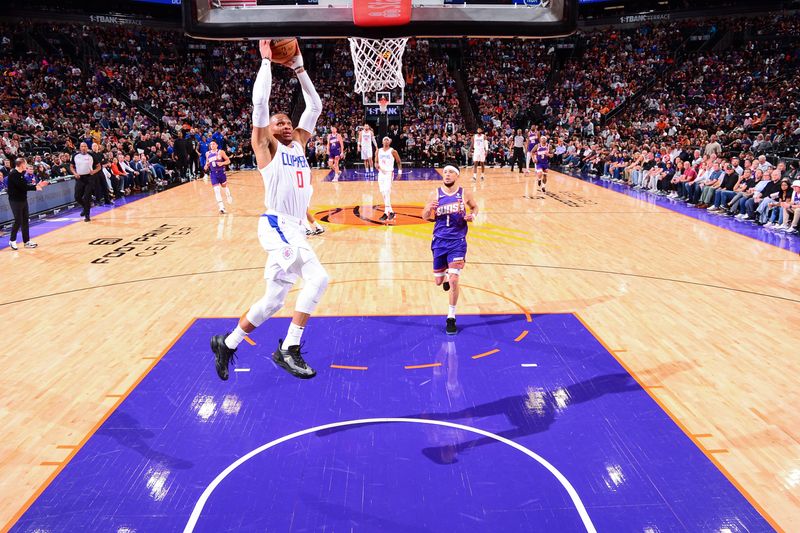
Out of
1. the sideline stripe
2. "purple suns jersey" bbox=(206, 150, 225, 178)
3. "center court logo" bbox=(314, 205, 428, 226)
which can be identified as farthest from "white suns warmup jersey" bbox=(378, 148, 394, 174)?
the sideline stripe

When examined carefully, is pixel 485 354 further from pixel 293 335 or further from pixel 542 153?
pixel 542 153

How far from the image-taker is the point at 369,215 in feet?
50.4

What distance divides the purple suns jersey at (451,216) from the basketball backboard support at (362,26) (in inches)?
76.0

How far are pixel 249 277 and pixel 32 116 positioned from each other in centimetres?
1882

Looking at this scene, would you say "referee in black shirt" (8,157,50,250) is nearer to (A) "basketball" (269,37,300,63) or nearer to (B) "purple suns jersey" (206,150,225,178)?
(B) "purple suns jersey" (206,150,225,178)

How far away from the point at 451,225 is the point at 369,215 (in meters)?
8.18

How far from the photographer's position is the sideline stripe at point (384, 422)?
157 inches

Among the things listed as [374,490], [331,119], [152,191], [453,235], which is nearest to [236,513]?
[374,490]

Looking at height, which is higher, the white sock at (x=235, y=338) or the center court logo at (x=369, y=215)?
the white sock at (x=235, y=338)

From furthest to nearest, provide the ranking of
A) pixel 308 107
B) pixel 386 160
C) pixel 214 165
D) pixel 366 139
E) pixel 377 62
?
pixel 366 139 → pixel 377 62 → pixel 214 165 → pixel 386 160 → pixel 308 107

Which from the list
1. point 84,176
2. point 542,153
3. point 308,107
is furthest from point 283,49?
point 542,153

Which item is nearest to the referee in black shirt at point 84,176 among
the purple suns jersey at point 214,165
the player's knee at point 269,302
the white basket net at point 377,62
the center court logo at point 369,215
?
the purple suns jersey at point 214,165

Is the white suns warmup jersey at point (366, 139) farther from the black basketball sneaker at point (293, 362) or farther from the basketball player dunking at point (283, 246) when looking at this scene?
the black basketball sneaker at point (293, 362)

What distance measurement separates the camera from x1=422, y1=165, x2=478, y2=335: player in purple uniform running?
7.23 m
